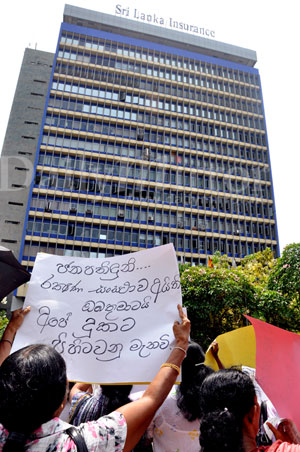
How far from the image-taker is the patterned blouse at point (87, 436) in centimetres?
129

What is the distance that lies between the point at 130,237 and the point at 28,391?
1572 inches

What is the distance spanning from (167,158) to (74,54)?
61.6 ft

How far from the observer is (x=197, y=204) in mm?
44812

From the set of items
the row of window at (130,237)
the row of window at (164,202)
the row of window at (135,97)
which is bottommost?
the row of window at (130,237)

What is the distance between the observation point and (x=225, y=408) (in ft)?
5.32

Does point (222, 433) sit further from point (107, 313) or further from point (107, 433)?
point (107, 313)

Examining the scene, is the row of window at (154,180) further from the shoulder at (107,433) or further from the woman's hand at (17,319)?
the shoulder at (107,433)

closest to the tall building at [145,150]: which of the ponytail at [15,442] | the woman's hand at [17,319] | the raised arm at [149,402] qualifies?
the woman's hand at [17,319]

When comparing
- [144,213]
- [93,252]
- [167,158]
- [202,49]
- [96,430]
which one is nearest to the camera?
[96,430]

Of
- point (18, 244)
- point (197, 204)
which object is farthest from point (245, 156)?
point (18, 244)

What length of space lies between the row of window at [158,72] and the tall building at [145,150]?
5.7 inches

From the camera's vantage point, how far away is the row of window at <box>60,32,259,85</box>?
4831 centimetres

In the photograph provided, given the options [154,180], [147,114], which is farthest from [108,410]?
[147,114]

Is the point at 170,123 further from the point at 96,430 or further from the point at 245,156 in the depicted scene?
the point at 96,430
